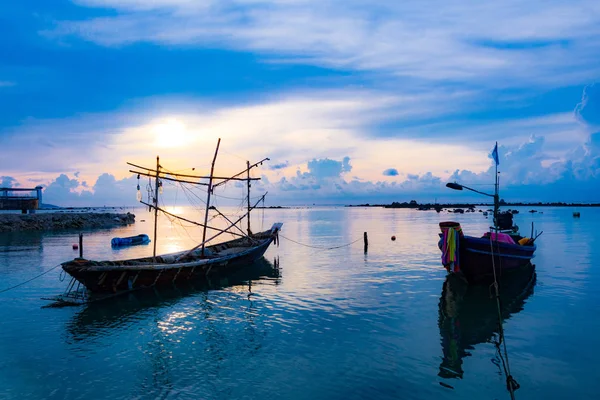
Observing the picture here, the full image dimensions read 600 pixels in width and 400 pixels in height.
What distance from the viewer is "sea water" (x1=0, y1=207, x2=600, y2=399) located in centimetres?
1090

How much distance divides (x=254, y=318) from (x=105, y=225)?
267 ft

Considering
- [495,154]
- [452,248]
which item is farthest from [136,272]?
[495,154]

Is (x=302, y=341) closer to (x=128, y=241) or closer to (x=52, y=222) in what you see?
(x=128, y=241)

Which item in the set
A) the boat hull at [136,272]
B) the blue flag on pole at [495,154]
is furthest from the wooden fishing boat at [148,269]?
the blue flag on pole at [495,154]

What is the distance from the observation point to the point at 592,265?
98.0 feet

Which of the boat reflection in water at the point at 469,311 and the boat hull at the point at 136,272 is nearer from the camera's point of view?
the boat reflection in water at the point at 469,311

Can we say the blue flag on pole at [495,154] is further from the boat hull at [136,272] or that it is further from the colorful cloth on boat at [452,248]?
the boat hull at [136,272]

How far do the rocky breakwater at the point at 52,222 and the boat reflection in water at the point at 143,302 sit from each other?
192 ft

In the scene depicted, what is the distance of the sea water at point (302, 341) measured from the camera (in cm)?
1090

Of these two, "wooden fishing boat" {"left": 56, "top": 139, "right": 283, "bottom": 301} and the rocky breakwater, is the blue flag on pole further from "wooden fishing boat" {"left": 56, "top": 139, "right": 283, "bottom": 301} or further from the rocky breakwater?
the rocky breakwater

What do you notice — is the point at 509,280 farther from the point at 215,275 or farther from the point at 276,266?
the point at 215,275

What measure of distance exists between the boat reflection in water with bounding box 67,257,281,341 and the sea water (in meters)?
0.12

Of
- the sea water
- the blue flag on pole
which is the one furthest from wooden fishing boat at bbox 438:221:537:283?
the blue flag on pole

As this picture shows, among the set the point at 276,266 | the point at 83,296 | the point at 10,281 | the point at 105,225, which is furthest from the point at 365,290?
the point at 105,225
